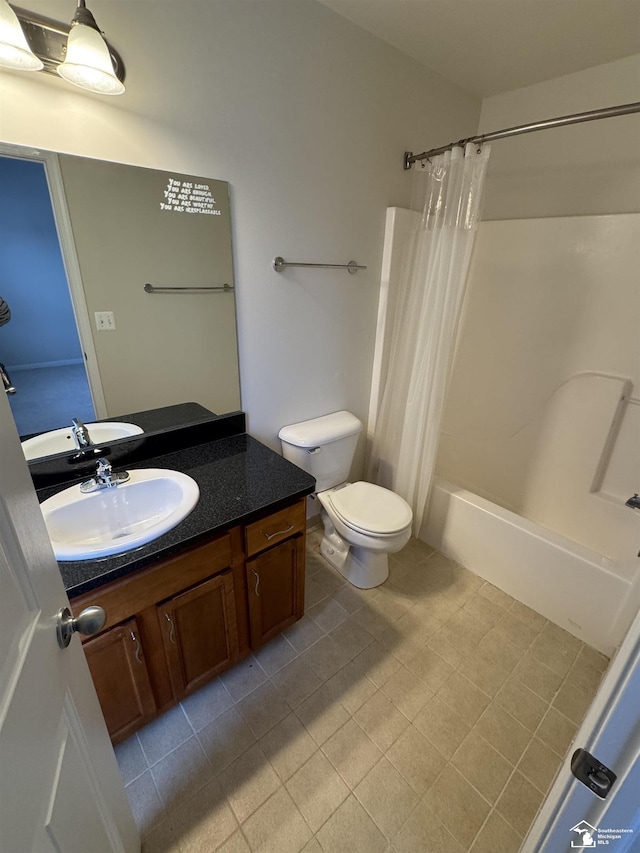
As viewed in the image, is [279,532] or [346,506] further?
[346,506]

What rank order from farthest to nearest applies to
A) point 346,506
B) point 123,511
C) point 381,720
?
point 346,506 → point 381,720 → point 123,511

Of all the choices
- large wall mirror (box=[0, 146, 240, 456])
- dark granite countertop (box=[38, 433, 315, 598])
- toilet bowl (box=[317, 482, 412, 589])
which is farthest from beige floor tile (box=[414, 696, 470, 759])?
large wall mirror (box=[0, 146, 240, 456])

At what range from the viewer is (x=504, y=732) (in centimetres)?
138

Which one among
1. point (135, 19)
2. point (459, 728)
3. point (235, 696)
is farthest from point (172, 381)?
point (459, 728)

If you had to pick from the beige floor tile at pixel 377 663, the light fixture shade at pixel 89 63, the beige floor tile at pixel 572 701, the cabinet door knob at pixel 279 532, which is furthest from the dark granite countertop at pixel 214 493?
the beige floor tile at pixel 572 701

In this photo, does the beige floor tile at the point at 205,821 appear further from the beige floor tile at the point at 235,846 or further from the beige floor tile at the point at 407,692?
the beige floor tile at the point at 407,692

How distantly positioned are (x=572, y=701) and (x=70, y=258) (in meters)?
2.41

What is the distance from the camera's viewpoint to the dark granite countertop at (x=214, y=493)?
98cm

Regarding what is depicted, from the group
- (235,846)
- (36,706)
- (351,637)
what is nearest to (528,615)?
(351,637)

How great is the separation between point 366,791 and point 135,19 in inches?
96.6

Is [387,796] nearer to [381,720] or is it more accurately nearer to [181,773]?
[381,720]

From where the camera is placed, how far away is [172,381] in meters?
1.53

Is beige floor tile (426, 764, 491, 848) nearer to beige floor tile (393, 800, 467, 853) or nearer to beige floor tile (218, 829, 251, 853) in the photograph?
beige floor tile (393, 800, 467, 853)

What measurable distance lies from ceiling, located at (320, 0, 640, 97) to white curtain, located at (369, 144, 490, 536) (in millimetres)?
422
